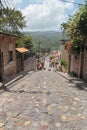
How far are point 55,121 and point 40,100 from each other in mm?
2493

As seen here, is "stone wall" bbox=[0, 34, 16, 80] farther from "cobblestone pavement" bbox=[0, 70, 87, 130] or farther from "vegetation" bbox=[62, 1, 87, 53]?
A: "cobblestone pavement" bbox=[0, 70, 87, 130]

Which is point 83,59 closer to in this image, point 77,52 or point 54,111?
point 77,52

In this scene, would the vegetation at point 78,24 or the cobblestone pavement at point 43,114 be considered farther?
the vegetation at point 78,24

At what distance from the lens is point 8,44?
16953 millimetres

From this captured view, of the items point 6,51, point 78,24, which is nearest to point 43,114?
point 78,24

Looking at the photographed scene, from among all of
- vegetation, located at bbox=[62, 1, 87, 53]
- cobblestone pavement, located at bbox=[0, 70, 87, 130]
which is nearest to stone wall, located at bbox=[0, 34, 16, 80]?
vegetation, located at bbox=[62, 1, 87, 53]

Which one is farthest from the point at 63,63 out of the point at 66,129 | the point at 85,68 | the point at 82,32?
the point at 66,129

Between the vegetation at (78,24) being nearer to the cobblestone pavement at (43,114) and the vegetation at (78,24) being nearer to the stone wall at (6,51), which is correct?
the stone wall at (6,51)

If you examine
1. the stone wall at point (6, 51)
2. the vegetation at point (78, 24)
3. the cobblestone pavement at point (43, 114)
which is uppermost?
the vegetation at point (78, 24)

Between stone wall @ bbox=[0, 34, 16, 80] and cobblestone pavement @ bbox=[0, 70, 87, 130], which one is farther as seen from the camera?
stone wall @ bbox=[0, 34, 16, 80]

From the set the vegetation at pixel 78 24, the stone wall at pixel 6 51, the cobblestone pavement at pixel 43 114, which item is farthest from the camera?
the stone wall at pixel 6 51

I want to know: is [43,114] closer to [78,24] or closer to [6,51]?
Answer: [78,24]

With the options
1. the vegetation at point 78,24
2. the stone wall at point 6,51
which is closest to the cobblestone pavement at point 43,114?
the vegetation at point 78,24

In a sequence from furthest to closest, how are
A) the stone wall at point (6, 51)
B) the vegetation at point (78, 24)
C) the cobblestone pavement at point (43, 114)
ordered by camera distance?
the stone wall at point (6, 51) → the vegetation at point (78, 24) → the cobblestone pavement at point (43, 114)
